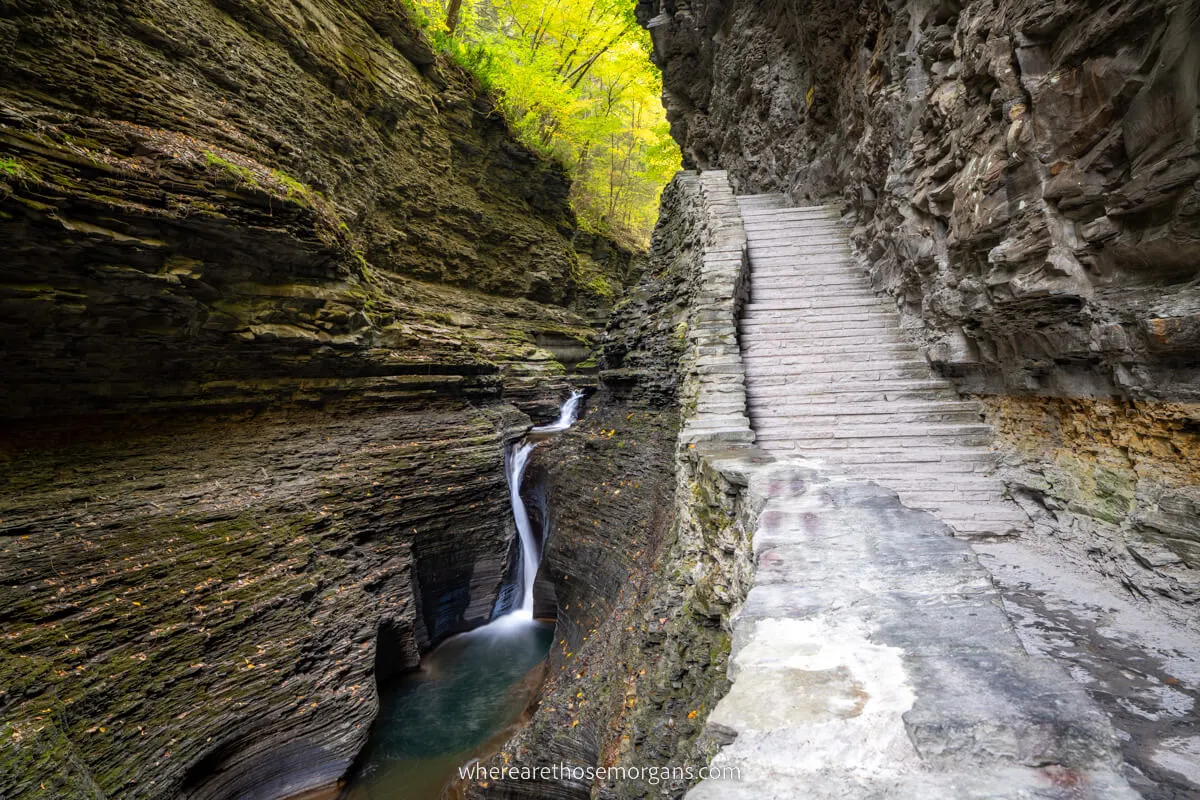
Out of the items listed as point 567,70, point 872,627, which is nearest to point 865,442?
point 872,627

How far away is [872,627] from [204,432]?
9608 millimetres

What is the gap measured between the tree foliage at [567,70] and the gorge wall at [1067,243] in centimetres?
1431

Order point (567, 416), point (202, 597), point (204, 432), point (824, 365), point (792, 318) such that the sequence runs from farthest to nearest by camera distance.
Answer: point (567, 416) < point (204, 432) < point (792, 318) < point (824, 365) < point (202, 597)

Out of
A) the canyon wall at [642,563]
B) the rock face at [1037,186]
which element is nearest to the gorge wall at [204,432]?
the canyon wall at [642,563]

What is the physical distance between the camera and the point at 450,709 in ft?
28.7

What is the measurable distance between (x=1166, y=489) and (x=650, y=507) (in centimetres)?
581

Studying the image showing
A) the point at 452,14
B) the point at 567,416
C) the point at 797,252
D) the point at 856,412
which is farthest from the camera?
the point at 452,14

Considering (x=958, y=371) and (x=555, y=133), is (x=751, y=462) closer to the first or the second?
(x=958, y=371)

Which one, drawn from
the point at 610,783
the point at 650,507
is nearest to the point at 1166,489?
the point at 610,783

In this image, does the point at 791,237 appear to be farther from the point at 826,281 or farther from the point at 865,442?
the point at 865,442

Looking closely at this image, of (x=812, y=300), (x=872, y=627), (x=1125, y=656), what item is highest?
(x=812, y=300)

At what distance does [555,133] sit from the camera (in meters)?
20.6

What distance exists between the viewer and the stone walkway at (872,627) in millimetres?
1556

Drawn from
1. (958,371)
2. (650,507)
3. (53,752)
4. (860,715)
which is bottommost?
(53,752)
